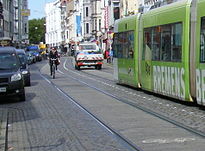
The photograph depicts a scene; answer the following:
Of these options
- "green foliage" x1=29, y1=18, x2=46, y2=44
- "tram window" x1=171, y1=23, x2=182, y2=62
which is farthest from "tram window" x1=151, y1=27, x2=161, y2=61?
"green foliage" x1=29, y1=18, x2=46, y2=44

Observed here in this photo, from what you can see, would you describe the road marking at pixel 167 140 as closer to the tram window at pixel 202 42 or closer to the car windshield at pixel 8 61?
the tram window at pixel 202 42

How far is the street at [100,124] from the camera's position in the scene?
9320mm

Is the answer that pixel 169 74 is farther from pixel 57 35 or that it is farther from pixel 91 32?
pixel 57 35

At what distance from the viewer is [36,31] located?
195250mm

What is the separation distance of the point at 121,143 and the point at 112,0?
210 ft

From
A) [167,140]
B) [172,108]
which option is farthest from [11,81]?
[167,140]

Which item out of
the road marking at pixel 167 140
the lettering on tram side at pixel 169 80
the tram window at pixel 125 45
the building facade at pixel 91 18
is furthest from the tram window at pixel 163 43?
the building facade at pixel 91 18

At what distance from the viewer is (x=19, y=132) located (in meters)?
10.9

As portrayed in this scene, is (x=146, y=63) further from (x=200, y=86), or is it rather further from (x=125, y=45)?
(x=200, y=86)

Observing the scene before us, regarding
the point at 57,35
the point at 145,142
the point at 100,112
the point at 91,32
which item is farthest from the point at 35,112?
the point at 57,35

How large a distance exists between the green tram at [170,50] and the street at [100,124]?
1.99ft

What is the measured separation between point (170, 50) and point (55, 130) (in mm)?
5958

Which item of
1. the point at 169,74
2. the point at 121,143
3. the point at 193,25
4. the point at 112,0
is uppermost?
the point at 112,0

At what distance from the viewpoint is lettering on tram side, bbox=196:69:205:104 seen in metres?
13.2
